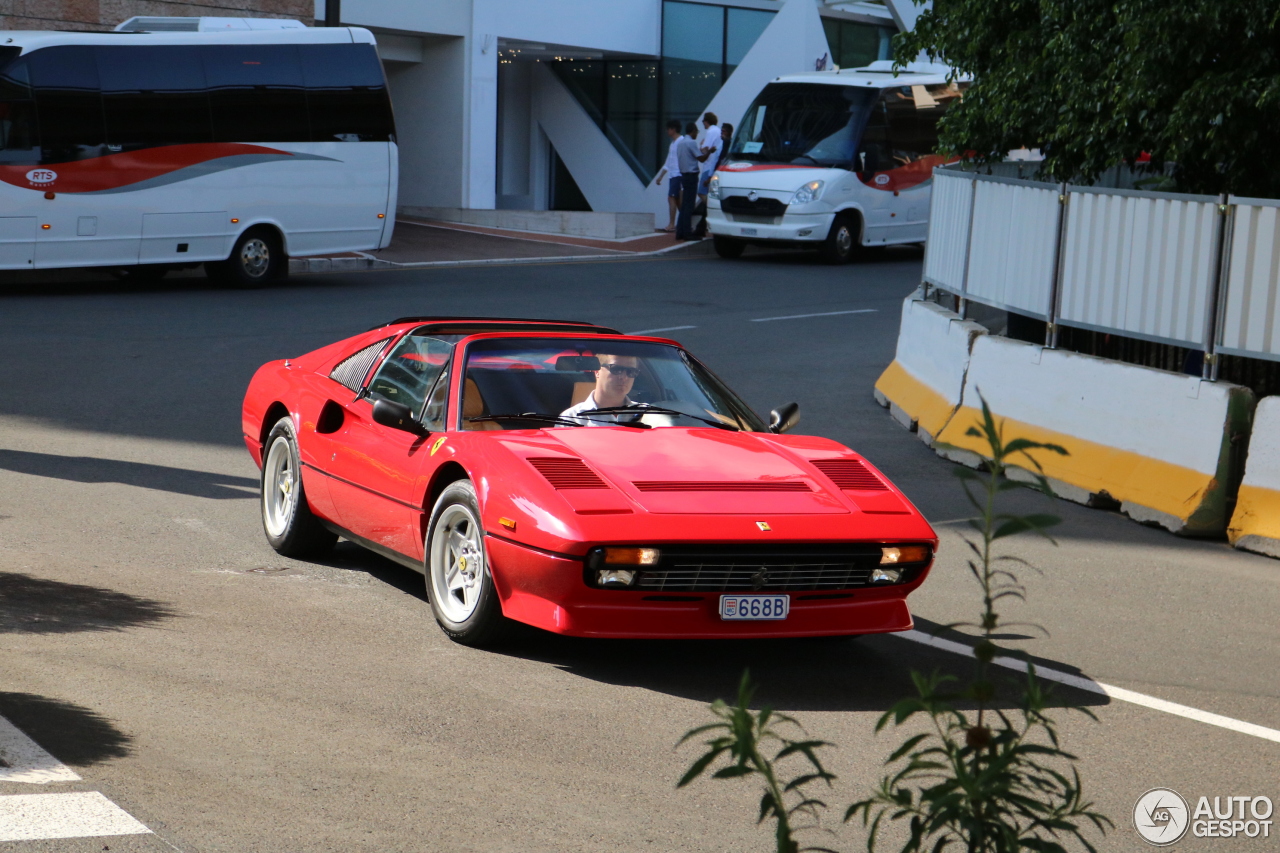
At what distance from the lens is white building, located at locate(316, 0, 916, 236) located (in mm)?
33000

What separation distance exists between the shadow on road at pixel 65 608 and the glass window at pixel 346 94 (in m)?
16.2

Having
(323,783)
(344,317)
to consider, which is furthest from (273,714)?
(344,317)

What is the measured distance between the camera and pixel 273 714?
17.3ft

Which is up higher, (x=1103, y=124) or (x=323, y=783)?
(x=1103, y=124)

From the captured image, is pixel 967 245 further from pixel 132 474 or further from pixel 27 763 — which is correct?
pixel 27 763

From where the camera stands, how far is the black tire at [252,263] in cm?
2181

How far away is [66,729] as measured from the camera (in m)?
4.95

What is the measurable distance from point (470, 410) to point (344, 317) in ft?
39.1

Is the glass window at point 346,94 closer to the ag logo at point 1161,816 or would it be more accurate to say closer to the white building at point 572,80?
the white building at point 572,80

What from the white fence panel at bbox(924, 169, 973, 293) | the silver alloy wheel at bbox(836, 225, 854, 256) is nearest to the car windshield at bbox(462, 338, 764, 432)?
the white fence panel at bbox(924, 169, 973, 293)

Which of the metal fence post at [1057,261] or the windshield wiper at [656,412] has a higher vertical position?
the metal fence post at [1057,261]

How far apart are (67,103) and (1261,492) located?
16.1 meters

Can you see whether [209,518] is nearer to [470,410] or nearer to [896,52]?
[470,410]

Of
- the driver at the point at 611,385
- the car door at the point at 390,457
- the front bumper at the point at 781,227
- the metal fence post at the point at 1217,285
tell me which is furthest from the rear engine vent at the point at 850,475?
the front bumper at the point at 781,227
